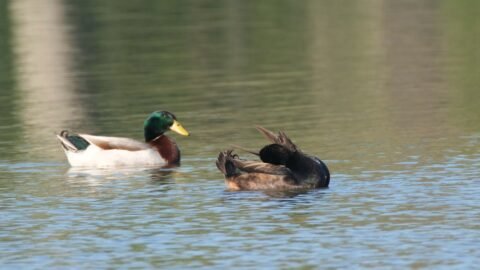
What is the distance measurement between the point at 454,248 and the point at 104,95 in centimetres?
2015

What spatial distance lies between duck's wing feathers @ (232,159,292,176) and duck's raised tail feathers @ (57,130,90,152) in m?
4.73

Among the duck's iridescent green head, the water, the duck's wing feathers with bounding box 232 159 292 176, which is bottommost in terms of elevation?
the water

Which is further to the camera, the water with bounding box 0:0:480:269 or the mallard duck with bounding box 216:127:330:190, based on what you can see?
the mallard duck with bounding box 216:127:330:190

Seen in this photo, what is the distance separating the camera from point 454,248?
16.4 m

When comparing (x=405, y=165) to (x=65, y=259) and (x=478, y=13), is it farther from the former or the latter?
(x=478, y=13)

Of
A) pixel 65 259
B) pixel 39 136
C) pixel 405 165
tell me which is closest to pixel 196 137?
pixel 39 136

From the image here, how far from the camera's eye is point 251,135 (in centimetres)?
2714

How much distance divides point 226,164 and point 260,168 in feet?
1.55

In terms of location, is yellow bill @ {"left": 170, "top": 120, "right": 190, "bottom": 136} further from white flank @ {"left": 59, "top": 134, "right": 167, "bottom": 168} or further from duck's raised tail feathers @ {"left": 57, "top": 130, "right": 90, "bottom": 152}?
duck's raised tail feathers @ {"left": 57, "top": 130, "right": 90, "bottom": 152}

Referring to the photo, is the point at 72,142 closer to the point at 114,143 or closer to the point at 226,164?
the point at 114,143

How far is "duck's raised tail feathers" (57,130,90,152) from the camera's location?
25141 millimetres

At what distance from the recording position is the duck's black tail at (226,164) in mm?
21125

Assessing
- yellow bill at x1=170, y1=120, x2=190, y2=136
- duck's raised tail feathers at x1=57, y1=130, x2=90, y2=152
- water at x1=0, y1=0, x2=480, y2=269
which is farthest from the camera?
yellow bill at x1=170, y1=120, x2=190, y2=136

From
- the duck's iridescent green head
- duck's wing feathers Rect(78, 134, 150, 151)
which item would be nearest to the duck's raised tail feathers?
duck's wing feathers Rect(78, 134, 150, 151)
